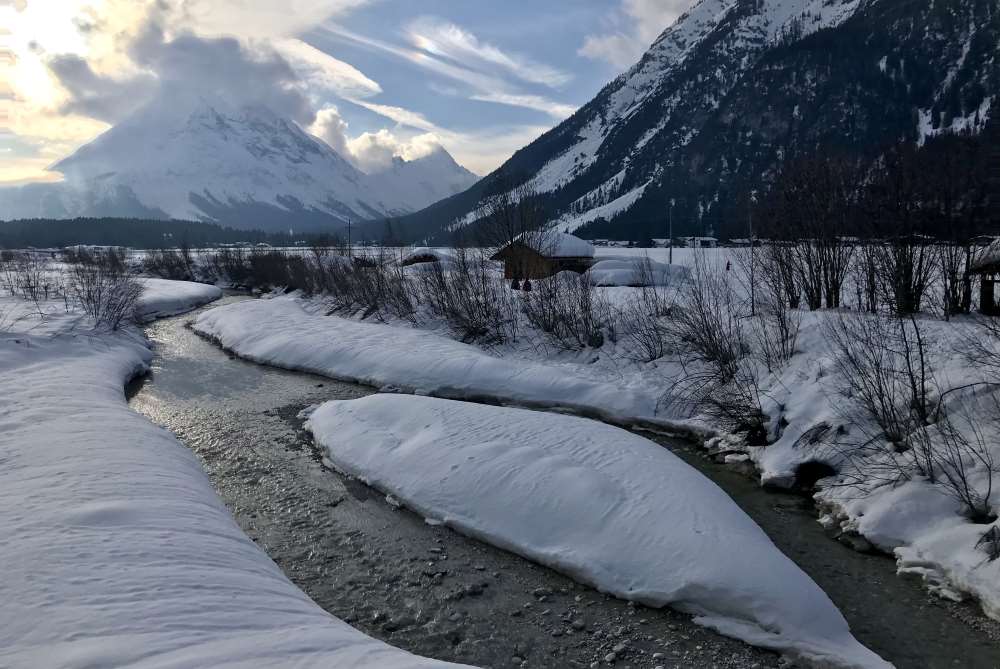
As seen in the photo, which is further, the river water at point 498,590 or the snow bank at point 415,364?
the snow bank at point 415,364

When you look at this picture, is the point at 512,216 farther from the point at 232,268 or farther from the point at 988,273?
the point at 232,268

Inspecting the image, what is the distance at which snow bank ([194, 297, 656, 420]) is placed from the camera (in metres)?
13.9

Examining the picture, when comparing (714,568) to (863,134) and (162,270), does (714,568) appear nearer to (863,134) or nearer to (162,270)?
(162,270)

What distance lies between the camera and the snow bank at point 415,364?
45.5 feet

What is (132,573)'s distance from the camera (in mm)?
5129

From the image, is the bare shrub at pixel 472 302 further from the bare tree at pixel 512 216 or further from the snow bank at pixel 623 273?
the snow bank at pixel 623 273

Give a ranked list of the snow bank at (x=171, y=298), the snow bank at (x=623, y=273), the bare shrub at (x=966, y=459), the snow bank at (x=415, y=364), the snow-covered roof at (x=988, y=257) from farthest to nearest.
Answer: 1. the snow bank at (x=171, y=298)
2. the snow bank at (x=623, y=273)
3. the snow bank at (x=415, y=364)
4. the snow-covered roof at (x=988, y=257)
5. the bare shrub at (x=966, y=459)

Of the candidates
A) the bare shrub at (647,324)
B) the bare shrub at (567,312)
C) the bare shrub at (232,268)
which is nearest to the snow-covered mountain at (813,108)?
the bare shrub at (232,268)

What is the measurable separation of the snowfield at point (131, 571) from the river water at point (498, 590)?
79 centimetres

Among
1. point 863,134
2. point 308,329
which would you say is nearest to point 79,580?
point 308,329

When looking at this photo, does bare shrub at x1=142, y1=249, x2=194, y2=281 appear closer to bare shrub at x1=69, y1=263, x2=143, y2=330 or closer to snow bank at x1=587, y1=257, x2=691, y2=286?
bare shrub at x1=69, y1=263, x2=143, y2=330

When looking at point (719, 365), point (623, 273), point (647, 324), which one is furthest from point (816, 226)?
point (623, 273)

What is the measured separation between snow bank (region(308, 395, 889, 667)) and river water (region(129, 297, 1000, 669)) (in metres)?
0.26

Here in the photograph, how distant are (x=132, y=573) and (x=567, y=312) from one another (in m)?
15.0
